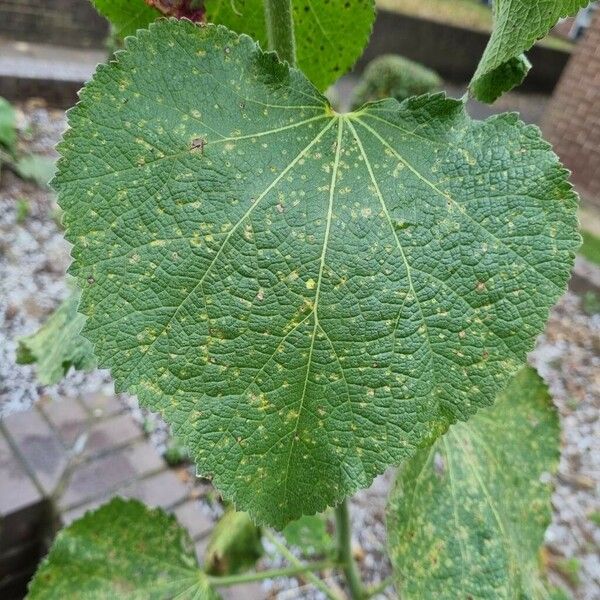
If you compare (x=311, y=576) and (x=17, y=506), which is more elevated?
(x=311, y=576)

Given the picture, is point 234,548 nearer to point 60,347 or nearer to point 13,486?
point 60,347

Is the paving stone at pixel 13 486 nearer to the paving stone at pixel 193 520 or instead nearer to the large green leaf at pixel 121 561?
the paving stone at pixel 193 520

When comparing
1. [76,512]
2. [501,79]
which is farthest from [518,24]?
[76,512]

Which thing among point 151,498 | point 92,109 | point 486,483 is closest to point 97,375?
point 151,498

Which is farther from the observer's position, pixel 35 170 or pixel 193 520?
pixel 35 170

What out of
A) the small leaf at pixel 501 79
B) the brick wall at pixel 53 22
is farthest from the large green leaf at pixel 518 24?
the brick wall at pixel 53 22

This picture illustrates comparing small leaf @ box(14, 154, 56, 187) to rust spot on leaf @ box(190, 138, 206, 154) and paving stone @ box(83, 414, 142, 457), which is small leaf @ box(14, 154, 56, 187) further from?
rust spot on leaf @ box(190, 138, 206, 154)
